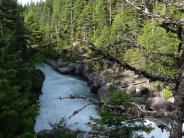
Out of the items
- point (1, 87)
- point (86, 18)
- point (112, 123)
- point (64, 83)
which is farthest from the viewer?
point (86, 18)

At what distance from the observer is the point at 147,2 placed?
25.5ft

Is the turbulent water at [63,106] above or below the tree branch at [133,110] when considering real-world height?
below

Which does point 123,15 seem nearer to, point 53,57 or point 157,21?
point 53,57

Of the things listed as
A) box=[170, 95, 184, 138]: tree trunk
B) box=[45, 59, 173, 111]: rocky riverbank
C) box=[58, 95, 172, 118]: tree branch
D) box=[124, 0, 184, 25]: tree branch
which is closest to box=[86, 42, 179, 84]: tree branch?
box=[170, 95, 184, 138]: tree trunk

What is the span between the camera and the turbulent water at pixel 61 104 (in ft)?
130

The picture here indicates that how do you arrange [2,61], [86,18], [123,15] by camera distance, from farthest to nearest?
1. [86,18]
2. [123,15]
3. [2,61]

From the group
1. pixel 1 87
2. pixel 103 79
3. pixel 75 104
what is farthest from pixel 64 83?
pixel 1 87

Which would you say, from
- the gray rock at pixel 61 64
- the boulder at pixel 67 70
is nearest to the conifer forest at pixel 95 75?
the boulder at pixel 67 70

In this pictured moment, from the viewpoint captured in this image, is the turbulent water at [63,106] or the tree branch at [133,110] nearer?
the tree branch at [133,110]

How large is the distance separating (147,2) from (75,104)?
3944cm

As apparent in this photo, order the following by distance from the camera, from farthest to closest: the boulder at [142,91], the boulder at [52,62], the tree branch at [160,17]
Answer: the boulder at [52,62], the boulder at [142,91], the tree branch at [160,17]

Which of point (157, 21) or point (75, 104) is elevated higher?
point (157, 21)

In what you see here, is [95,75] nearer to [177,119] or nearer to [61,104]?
[61,104]

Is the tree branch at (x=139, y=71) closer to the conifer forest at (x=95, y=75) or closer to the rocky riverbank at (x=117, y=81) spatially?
the conifer forest at (x=95, y=75)
